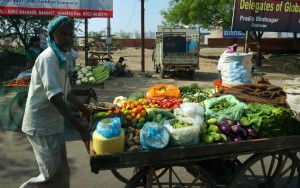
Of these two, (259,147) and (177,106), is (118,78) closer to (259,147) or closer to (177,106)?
(177,106)

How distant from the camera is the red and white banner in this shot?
12.1 metres

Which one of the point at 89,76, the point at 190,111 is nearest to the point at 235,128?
the point at 190,111

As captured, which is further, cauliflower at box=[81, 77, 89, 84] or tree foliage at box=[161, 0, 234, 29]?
tree foliage at box=[161, 0, 234, 29]

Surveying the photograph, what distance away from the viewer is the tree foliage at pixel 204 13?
21844mm

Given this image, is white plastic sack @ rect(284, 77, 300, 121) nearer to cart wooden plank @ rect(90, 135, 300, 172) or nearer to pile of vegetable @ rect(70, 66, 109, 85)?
cart wooden plank @ rect(90, 135, 300, 172)

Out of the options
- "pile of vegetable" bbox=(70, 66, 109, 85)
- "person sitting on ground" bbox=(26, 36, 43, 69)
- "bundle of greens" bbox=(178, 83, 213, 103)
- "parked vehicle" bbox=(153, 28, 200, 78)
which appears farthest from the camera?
"parked vehicle" bbox=(153, 28, 200, 78)

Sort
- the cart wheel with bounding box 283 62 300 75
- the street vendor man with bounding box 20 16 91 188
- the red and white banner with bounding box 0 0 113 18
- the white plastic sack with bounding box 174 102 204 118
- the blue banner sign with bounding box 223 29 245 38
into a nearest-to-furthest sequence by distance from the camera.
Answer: the street vendor man with bounding box 20 16 91 188 → the white plastic sack with bounding box 174 102 204 118 → the red and white banner with bounding box 0 0 113 18 → the cart wheel with bounding box 283 62 300 75 → the blue banner sign with bounding box 223 29 245 38

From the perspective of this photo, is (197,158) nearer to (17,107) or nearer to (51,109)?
(51,109)

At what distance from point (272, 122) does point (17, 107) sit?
19.0ft

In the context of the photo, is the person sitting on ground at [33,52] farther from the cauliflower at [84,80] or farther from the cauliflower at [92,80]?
the cauliflower at [92,80]

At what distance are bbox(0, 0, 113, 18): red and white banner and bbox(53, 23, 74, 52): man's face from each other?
407 inches

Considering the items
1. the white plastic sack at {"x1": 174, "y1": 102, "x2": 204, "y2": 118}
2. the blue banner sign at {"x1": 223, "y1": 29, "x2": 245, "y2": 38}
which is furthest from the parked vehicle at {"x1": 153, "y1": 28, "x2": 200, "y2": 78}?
the white plastic sack at {"x1": 174, "y1": 102, "x2": 204, "y2": 118}

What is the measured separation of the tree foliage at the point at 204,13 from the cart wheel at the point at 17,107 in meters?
17.0

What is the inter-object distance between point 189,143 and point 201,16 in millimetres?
20536
